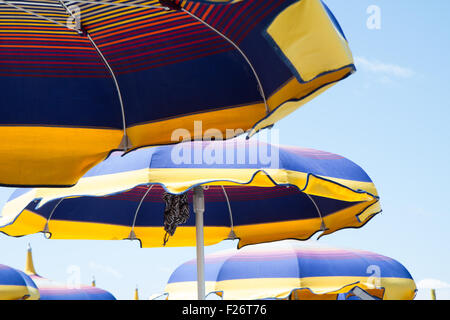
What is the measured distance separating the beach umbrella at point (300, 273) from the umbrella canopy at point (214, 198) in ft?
4.00

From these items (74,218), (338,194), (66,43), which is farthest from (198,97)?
(74,218)

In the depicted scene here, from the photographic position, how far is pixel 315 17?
84.5 inches

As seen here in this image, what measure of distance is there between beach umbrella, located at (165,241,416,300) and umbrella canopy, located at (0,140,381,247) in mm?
1221

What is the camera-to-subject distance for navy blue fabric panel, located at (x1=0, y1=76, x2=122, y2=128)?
122 inches

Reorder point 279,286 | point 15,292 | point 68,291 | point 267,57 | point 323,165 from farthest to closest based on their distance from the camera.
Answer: point 68,291 → point 15,292 → point 279,286 → point 323,165 → point 267,57

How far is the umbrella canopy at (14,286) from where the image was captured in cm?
852

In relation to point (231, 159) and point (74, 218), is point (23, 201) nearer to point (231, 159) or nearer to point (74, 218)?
point (74, 218)

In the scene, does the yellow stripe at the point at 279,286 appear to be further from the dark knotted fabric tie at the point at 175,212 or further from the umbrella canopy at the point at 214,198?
the dark knotted fabric tie at the point at 175,212

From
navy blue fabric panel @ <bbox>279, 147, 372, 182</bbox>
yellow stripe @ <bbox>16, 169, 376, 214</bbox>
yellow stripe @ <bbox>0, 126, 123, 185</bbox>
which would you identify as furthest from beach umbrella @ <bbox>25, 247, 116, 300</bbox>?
yellow stripe @ <bbox>0, 126, 123, 185</bbox>

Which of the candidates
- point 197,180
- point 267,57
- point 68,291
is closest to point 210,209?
point 197,180

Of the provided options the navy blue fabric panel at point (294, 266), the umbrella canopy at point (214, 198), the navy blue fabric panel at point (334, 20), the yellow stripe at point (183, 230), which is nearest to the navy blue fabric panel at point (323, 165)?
the umbrella canopy at point (214, 198)

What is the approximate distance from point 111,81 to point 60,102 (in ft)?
0.93

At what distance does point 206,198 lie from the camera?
6.49 m

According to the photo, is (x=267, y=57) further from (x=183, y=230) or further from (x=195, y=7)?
(x=183, y=230)
